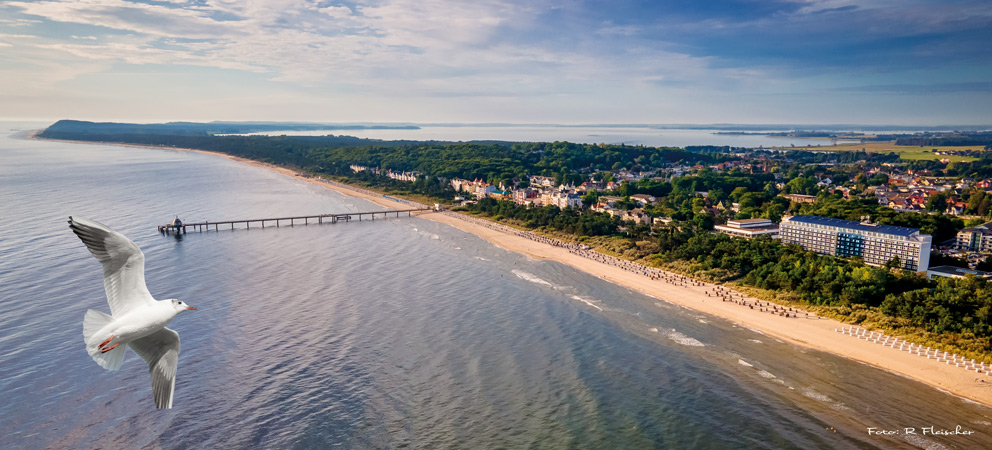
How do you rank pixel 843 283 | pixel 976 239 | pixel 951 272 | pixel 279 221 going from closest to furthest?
pixel 843 283 → pixel 951 272 → pixel 976 239 → pixel 279 221

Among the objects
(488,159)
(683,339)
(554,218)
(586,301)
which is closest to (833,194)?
(554,218)

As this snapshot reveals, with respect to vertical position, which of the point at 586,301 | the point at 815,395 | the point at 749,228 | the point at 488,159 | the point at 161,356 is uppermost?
the point at 161,356

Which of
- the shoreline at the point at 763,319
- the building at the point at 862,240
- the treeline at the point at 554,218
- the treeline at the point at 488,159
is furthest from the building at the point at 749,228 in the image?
the treeline at the point at 488,159

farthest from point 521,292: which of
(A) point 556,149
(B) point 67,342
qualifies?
(A) point 556,149

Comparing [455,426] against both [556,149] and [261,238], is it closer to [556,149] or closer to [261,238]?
[261,238]

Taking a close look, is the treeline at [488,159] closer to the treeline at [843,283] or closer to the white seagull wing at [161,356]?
the treeline at [843,283]

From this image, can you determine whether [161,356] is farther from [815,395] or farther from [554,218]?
[554,218]
